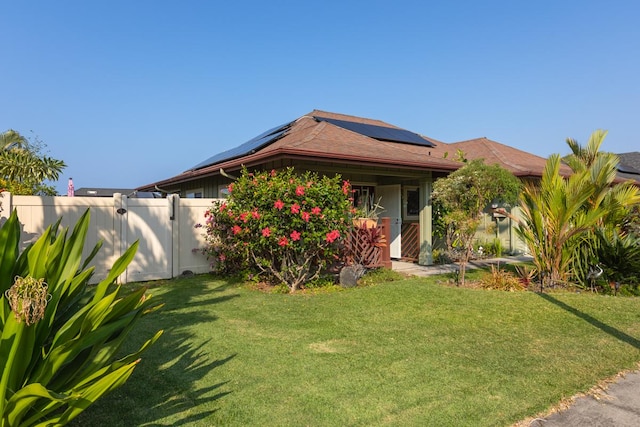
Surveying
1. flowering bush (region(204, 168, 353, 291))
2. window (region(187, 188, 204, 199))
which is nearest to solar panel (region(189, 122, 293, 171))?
window (region(187, 188, 204, 199))

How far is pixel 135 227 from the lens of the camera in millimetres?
8742

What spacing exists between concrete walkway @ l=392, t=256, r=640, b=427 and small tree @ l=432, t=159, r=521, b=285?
452 cm

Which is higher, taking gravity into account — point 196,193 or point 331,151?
point 331,151

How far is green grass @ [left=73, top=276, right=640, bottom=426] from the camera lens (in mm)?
2945

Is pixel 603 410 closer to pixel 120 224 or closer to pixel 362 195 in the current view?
pixel 120 224

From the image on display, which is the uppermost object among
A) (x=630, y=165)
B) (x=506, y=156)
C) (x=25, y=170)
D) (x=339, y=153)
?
(x=630, y=165)

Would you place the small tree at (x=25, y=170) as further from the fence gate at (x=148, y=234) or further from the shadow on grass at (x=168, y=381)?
the shadow on grass at (x=168, y=381)

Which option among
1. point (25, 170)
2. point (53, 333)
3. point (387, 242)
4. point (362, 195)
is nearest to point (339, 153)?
point (387, 242)

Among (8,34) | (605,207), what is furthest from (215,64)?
(605,207)

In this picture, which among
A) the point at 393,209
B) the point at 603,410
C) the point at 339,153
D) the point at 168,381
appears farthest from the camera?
the point at 393,209

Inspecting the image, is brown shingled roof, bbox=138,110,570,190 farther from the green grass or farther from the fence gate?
Result: the green grass

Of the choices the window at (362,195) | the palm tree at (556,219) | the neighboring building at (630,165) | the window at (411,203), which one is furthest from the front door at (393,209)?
the neighboring building at (630,165)

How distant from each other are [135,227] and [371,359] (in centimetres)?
687

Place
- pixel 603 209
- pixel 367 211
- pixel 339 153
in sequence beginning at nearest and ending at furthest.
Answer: pixel 603 209 < pixel 339 153 < pixel 367 211
